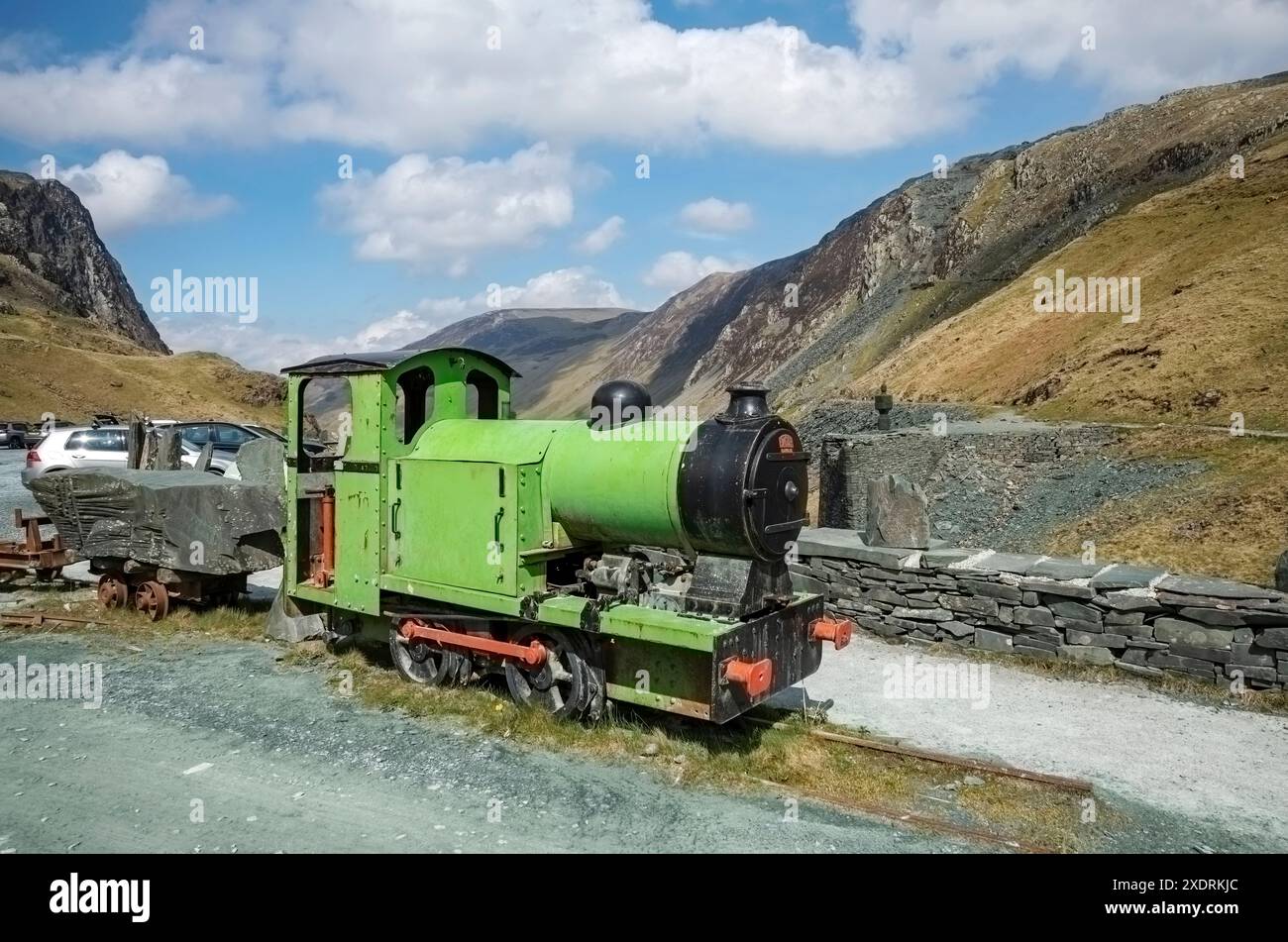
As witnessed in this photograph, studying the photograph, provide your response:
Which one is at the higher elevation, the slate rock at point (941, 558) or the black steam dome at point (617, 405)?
the black steam dome at point (617, 405)

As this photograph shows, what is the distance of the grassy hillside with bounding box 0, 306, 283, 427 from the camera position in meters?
48.1

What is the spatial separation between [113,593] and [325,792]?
679cm

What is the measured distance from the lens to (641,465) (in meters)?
6.55

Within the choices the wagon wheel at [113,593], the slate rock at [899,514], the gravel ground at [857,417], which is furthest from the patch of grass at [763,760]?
the gravel ground at [857,417]

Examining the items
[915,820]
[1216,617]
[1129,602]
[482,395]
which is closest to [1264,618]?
[1216,617]

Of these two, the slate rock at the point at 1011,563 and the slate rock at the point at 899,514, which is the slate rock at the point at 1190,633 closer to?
the slate rock at the point at 1011,563

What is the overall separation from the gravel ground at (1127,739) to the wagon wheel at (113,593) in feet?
28.3

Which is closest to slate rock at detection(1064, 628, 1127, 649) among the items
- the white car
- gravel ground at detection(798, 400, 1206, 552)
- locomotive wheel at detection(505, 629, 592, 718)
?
locomotive wheel at detection(505, 629, 592, 718)

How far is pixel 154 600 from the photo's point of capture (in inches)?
412

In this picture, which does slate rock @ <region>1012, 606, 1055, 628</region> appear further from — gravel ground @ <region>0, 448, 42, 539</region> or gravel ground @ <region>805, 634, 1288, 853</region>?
gravel ground @ <region>0, 448, 42, 539</region>

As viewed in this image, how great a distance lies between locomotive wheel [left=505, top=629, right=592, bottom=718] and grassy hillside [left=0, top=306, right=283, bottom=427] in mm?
44804

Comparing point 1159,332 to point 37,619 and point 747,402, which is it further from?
point 37,619

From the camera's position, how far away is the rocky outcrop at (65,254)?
8581cm

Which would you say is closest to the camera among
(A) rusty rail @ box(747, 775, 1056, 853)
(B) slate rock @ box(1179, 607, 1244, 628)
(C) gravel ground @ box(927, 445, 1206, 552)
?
(A) rusty rail @ box(747, 775, 1056, 853)
